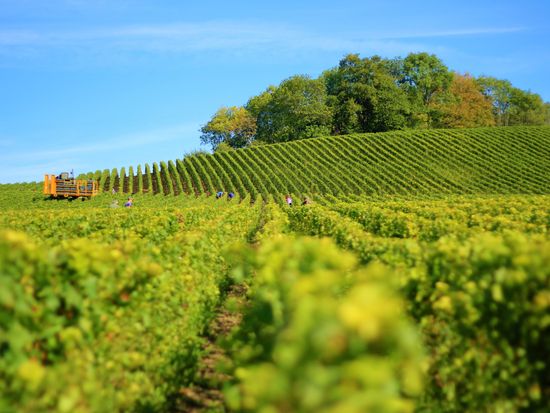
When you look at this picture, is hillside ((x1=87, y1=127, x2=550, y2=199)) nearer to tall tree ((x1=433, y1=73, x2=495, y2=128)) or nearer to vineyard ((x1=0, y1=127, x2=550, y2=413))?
tall tree ((x1=433, y1=73, x2=495, y2=128))

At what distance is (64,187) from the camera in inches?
1644

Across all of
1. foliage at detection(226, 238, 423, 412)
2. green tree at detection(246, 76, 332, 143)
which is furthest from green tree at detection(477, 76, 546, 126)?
foliage at detection(226, 238, 423, 412)

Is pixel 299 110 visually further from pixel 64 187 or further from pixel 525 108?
pixel 525 108

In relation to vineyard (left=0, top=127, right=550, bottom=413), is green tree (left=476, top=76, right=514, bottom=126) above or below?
above

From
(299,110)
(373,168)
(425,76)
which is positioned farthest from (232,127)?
(373,168)

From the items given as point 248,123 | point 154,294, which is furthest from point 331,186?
point 248,123

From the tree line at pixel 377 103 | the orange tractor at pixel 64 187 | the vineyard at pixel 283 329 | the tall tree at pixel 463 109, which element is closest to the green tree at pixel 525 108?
the tree line at pixel 377 103

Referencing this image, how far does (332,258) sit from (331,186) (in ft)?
160

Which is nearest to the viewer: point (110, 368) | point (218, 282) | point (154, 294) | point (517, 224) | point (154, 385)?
point (110, 368)

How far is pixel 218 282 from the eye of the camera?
10.4 metres

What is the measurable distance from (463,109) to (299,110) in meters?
30.7

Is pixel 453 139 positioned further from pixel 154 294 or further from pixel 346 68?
pixel 154 294

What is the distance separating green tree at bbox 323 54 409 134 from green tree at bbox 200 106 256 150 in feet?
92.5

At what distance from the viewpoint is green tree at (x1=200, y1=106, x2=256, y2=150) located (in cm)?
10806
